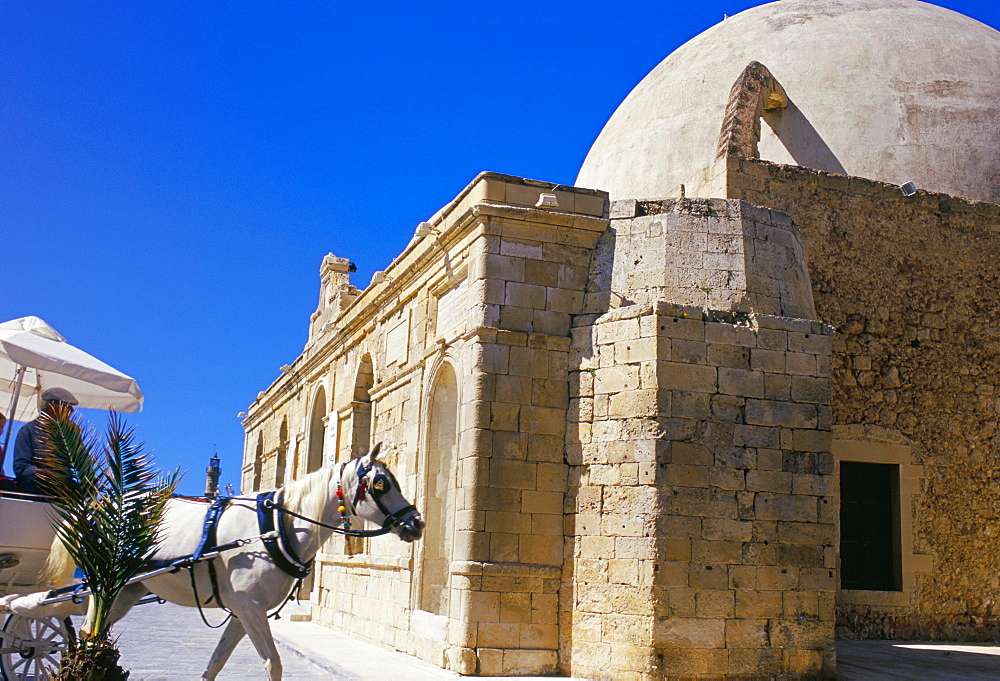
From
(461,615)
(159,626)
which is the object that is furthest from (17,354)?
(159,626)

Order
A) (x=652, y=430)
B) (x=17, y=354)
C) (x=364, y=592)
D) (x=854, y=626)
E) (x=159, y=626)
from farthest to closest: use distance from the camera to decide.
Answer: (x=159, y=626) < (x=364, y=592) < (x=854, y=626) < (x=652, y=430) < (x=17, y=354)

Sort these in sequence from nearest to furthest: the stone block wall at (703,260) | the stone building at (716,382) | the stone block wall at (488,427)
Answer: the stone building at (716,382) < the stone block wall at (488,427) < the stone block wall at (703,260)

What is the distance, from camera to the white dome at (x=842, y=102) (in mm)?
13031

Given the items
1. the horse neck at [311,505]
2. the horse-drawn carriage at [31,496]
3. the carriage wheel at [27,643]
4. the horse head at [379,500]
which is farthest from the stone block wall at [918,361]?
the carriage wheel at [27,643]

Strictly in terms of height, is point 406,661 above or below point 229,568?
below

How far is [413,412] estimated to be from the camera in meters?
11.2

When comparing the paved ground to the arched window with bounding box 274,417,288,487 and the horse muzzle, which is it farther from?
the arched window with bounding box 274,417,288,487

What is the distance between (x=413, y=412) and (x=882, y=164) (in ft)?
23.2

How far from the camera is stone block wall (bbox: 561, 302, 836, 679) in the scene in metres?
8.27

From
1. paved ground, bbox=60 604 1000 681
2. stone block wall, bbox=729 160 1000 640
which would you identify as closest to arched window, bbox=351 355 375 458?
paved ground, bbox=60 604 1000 681

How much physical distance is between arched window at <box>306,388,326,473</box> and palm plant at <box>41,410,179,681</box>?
12071mm

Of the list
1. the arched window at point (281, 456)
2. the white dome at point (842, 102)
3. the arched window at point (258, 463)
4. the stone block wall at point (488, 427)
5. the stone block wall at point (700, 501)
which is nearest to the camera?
the stone block wall at point (700, 501)

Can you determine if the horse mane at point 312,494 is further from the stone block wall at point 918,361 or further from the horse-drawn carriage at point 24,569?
the stone block wall at point 918,361

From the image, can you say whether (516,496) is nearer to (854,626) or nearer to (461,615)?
(461,615)
